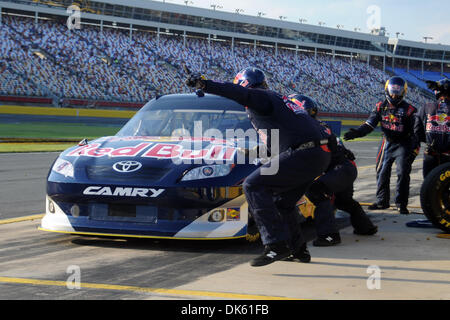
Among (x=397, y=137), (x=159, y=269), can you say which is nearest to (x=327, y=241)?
(x=159, y=269)

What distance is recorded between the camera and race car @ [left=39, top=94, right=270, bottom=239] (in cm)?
490

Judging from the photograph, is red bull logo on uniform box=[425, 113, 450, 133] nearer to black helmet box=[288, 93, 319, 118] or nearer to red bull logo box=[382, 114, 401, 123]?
red bull logo box=[382, 114, 401, 123]

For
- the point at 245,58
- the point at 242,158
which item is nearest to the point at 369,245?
the point at 242,158

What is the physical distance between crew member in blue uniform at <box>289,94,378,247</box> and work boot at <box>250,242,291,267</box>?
111cm

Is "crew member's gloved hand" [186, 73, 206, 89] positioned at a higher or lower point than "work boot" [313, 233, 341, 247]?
higher

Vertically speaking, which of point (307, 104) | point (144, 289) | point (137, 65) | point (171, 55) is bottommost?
point (144, 289)

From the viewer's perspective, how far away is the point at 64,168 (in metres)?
5.31

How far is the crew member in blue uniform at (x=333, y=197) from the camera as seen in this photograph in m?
5.39

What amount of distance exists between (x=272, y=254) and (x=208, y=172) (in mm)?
1044

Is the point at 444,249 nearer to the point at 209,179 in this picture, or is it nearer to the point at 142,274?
the point at 209,179

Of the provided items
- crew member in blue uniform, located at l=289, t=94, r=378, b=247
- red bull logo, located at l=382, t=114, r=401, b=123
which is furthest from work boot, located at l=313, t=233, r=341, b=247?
red bull logo, located at l=382, t=114, r=401, b=123

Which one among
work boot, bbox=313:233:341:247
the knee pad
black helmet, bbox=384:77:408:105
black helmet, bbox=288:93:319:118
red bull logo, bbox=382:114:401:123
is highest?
black helmet, bbox=384:77:408:105

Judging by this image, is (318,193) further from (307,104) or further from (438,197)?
(438,197)
